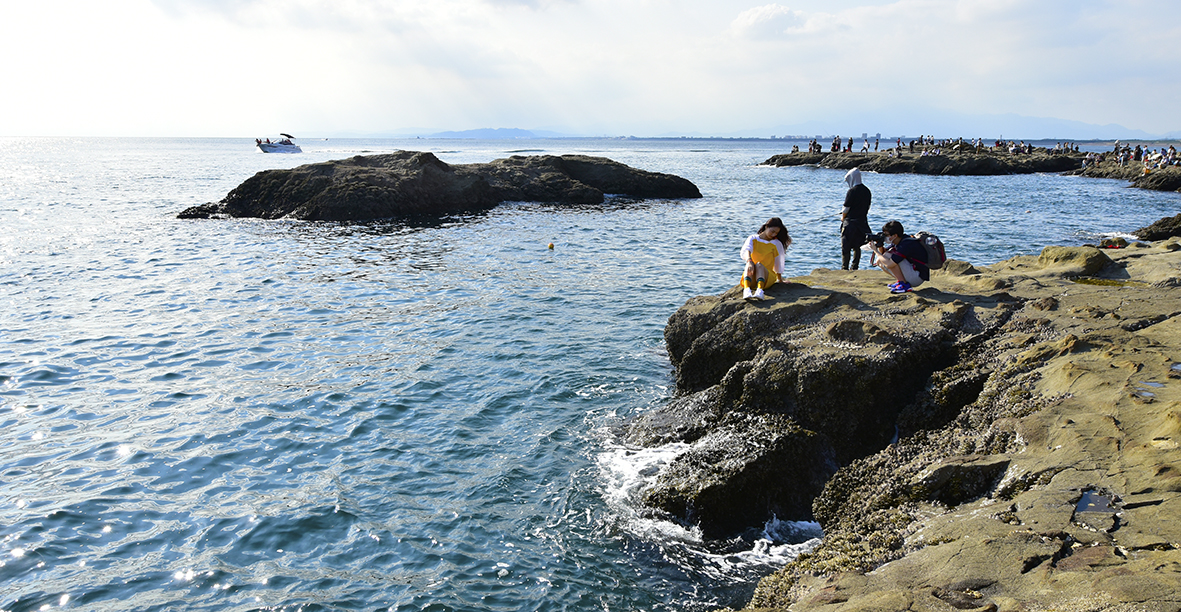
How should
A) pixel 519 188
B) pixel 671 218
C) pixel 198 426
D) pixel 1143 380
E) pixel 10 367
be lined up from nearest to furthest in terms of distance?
pixel 1143 380
pixel 198 426
pixel 10 367
pixel 671 218
pixel 519 188

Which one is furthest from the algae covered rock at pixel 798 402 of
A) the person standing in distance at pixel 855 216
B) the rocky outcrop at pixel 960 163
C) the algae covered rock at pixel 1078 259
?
the rocky outcrop at pixel 960 163

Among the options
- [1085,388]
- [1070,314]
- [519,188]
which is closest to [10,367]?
[1085,388]

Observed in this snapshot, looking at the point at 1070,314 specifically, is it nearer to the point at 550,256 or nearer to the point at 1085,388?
the point at 1085,388

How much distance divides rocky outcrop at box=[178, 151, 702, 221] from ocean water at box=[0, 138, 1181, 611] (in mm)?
9123

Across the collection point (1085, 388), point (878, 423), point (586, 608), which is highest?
point (1085, 388)

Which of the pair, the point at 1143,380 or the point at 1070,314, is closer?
the point at 1143,380

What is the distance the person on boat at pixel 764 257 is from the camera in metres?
10.0

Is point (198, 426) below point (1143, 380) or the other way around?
below

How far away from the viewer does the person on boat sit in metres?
10.0

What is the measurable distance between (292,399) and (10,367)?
5.57m

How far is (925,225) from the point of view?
93.4 feet

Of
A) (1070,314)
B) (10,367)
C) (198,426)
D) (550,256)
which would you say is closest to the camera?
(1070,314)

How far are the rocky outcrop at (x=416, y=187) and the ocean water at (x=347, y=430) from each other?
9.12m

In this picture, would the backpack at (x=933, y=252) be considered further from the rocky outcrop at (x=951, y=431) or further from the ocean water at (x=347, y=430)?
the ocean water at (x=347, y=430)
